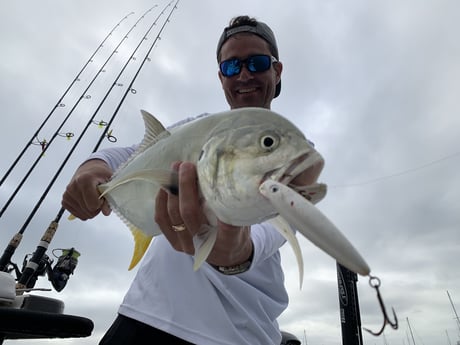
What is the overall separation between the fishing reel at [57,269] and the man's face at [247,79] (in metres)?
2.19

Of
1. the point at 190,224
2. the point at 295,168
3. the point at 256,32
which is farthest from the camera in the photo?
the point at 256,32

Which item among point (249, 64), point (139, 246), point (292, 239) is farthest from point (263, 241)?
point (249, 64)

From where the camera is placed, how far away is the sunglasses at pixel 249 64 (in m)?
2.60

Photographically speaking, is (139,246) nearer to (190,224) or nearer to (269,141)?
(190,224)

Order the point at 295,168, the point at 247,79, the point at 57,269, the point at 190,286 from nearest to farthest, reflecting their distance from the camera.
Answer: the point at 295,168
the point at 190,286
the point at 247,79
the point at 57,269

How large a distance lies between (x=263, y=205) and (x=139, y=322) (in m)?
1.19

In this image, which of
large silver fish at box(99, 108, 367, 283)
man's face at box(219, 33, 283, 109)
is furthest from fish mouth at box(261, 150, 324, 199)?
man's face at box(219, 33, 283, 109)

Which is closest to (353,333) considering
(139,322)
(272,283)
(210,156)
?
(272,283)

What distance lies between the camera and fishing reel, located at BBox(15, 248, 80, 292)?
3379 millimetres

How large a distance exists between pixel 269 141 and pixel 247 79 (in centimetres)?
149

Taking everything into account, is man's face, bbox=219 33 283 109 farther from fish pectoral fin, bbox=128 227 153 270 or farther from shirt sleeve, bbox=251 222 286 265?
fish pectoral fin, bbox=128 227 153 270

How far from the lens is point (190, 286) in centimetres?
186

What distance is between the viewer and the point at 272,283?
199 cm

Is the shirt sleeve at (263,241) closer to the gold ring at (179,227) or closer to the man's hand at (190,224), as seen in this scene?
the man's hand at (190,224)
